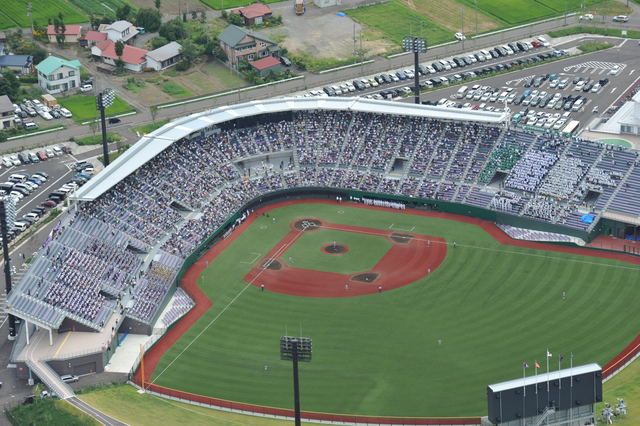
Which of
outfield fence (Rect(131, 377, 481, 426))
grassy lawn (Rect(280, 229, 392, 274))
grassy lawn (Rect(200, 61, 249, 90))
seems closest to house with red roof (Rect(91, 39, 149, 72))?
grassy lawn (Rect(200, 61, 249, 90))

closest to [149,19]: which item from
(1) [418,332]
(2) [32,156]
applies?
(2) [32,156]

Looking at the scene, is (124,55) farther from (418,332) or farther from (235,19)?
(418,332)

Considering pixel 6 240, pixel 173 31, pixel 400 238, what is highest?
pixel 6 240

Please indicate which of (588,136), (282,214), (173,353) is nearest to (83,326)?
(173,353)

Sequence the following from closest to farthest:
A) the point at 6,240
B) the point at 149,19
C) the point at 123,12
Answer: the point at 6,240 < the point at 149,19 < the point at 123,12

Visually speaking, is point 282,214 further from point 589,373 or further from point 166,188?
point 589,373

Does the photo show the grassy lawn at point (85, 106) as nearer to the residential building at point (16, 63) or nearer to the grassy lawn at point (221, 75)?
the residential building at point (16, 63)
